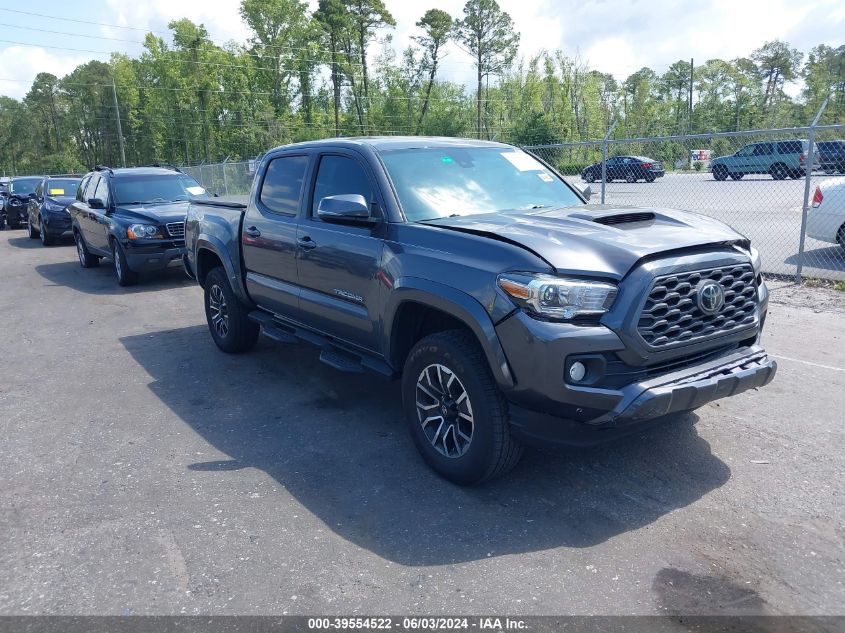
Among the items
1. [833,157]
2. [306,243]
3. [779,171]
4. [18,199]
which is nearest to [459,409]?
[306,243]

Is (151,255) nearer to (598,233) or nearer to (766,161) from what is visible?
(598,233)

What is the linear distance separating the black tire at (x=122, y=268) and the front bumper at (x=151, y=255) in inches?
5.9

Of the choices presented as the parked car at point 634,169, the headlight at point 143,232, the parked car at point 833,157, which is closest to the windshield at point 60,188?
the headlight at point 143,232

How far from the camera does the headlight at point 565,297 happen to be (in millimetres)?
3396

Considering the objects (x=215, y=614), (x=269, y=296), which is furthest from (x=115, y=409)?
(x=215, y=614)

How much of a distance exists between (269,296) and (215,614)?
332cm

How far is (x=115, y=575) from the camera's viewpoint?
130 inches

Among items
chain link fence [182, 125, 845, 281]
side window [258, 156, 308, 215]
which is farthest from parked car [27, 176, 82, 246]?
side window [258, 156, 308, 215]

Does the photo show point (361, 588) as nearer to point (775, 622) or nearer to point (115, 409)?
point (775, 622)

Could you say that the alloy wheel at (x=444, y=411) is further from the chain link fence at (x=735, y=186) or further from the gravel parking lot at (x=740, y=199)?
the gravel parking lot at (x=740, y=199)

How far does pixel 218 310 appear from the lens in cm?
705

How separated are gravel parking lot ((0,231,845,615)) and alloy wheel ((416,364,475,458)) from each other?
0.26 metres

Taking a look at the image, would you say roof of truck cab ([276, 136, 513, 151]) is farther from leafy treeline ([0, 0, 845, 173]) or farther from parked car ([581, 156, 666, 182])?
leafy treeline ([0, 0, 845, 173])

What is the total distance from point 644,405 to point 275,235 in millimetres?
3427
